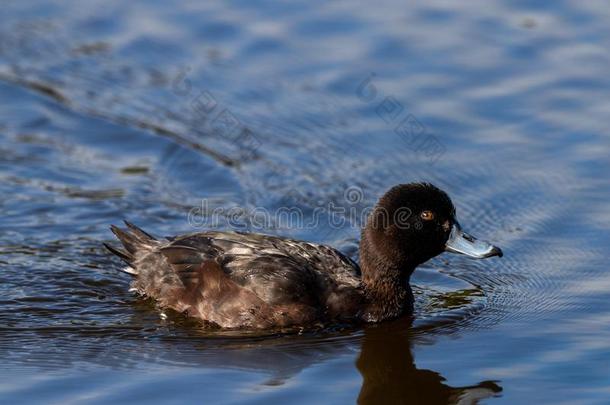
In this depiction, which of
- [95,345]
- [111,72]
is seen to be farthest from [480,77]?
[95,345]

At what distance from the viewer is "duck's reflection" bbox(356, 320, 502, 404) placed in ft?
28.6

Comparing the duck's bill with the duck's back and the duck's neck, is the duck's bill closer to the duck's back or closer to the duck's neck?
the duck's neck

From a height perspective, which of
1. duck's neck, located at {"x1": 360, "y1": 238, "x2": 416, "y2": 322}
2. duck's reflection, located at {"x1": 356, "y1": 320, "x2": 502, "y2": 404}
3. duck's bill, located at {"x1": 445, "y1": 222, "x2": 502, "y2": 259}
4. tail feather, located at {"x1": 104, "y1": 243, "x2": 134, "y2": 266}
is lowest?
duck's reflection, located at {"x1": 356, "y1": 320, "x2": 502, "y2": 404}

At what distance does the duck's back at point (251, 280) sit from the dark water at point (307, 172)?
0.76 feet

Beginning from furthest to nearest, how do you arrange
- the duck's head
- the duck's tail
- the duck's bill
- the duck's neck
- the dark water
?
the duck's tail → the duck's bill → the duck's neck → the duck's head → the dark water

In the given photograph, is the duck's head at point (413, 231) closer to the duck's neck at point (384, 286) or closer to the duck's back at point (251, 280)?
the duck's neck at point (384, 286)

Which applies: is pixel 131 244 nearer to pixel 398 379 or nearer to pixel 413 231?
pixel 413 231

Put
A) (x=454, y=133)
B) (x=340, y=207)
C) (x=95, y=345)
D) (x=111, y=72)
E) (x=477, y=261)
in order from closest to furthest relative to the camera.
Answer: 1. (x=95, y=345)
2. (x=477, y=261)
3. (x=340, y=207)
4. (x=454, y=133)
5. (x=111, y=72)

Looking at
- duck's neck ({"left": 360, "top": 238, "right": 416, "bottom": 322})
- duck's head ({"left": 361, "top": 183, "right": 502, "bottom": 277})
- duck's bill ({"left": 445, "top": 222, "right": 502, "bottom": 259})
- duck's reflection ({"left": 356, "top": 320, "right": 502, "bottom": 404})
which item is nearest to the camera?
duck's reflection ({"left": 356, "top": 320, "right": 502, "bottom": 404})

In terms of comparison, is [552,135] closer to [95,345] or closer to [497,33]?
[497,33]

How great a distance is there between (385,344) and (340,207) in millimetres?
3131

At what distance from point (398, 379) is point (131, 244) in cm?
322

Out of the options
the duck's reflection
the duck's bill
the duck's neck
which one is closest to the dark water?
the duck's reflection

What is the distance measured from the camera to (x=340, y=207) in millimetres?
12781
